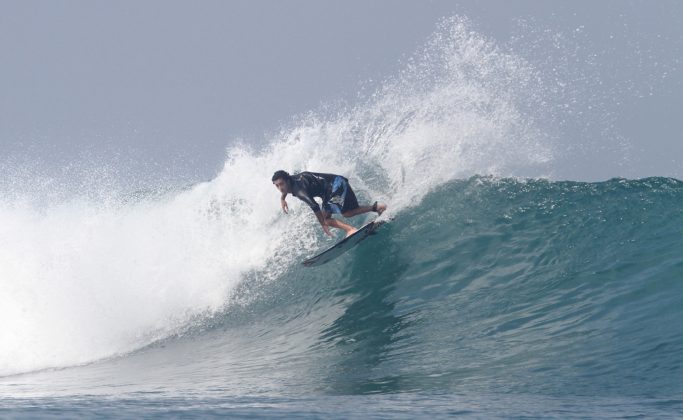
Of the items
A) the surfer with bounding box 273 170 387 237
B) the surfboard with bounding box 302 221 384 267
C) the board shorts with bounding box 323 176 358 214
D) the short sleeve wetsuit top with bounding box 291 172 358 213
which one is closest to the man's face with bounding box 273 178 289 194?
the surfer with bounding box 273 170 387 237

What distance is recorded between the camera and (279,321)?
961 centimetres

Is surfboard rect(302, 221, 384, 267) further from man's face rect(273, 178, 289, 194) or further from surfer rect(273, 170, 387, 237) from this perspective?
man's face rect(273, 178, 289, 194)

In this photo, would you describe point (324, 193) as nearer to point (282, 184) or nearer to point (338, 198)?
point (338, 198)

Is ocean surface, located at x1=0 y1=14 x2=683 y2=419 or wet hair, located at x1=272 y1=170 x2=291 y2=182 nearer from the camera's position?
ocean surface, located at x1=0 y1=14 x2=683 y2=419

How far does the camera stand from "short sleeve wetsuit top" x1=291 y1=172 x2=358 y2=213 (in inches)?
389

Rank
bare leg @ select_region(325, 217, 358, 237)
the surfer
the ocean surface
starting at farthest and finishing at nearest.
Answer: bare leg @ select_region(325, 217, 358, 237), the surfer, the ocean surface

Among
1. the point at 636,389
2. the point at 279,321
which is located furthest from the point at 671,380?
the point at 279,321

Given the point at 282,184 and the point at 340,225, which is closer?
the point at 282,184

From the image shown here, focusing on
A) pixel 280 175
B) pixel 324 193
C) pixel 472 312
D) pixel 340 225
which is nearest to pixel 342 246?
pixel 340 225

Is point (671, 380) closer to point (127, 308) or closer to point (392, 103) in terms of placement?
point (127, 308)

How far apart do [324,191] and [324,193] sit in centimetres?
3

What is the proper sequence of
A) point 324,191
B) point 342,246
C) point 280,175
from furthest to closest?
point 342,246 < point 324,191 < point 280,175

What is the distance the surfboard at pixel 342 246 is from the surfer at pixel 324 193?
127 mm

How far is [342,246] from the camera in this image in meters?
10.4
